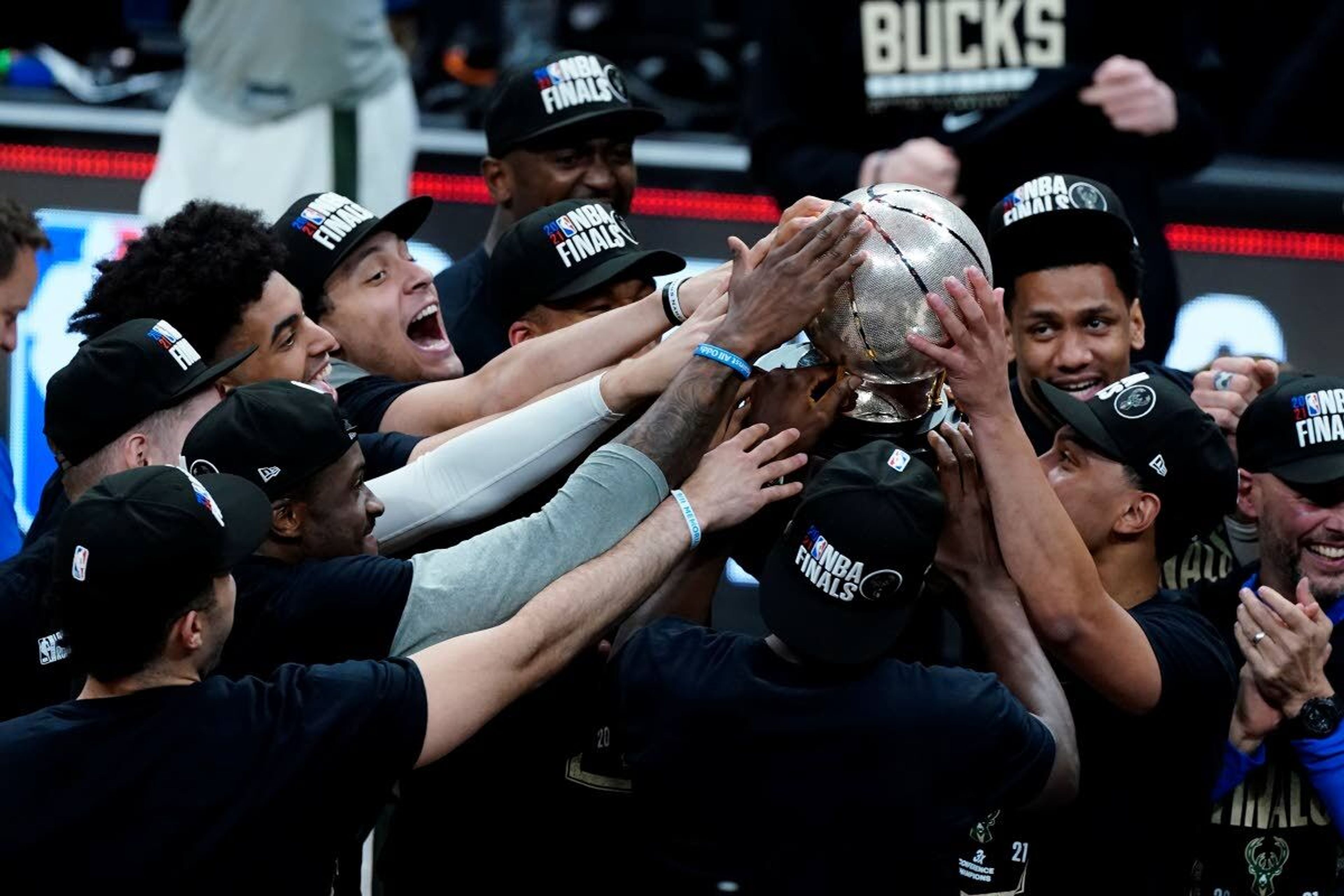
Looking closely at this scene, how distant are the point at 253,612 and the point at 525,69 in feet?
8.32

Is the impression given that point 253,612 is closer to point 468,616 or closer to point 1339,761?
point 468,616

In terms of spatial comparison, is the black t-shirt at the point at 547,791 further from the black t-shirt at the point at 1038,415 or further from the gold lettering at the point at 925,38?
the gold lettering at the point at 925,38

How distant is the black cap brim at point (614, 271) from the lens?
A: 5.26 meters

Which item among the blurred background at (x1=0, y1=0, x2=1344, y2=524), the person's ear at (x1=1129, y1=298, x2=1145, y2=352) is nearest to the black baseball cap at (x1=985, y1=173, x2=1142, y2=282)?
the person's ear at (x1=1129, y1=298, x2=1145, y2=352)

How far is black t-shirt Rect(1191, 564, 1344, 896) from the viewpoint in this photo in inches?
182

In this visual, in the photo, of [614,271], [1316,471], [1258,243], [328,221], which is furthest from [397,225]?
[1258,243]

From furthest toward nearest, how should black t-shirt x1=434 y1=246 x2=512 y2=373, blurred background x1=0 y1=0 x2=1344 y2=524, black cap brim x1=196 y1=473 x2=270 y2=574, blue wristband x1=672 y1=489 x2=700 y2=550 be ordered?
blurred background x1=0 y1=0 x2=1344 y2=524 → black t-shirt x1=434 y1=246 x2=512 y2=373 → blue wristband x1=672 y1=489 x2=700 y2=550 → black cap brim x1=196 y1=473 x2=270 y2=574

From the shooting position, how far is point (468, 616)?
434 cm

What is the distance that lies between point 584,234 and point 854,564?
163cm

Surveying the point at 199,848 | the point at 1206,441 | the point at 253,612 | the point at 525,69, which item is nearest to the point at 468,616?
the point at 253,612

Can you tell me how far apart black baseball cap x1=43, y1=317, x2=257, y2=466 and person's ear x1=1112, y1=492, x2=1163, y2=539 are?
6.64 feet

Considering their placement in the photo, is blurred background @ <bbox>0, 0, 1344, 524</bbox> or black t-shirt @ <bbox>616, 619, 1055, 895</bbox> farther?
blurred background @ <bbox>0, 0, 1344, 524</bbox>

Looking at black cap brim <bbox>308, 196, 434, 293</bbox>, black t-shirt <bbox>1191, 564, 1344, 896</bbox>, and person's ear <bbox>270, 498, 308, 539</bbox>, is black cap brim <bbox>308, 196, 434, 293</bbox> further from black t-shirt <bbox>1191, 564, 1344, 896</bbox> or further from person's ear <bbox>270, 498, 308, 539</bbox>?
black t-shirt <bbox>1191, 564, 1344, 896</bbox>

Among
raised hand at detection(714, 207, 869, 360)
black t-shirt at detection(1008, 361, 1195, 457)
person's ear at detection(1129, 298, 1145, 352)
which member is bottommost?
black t-shirt at detection(1008, 361, 1195, 457)
